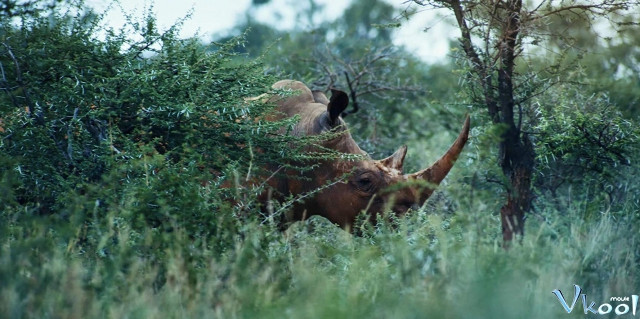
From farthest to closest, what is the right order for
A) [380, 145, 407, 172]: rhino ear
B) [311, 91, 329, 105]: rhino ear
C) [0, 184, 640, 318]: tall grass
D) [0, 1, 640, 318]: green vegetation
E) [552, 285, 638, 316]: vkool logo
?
[311, 91, 329, 105]: rhino ear
[380, 145, 407, 172]: rhino ear
[552, 285, 638, 316]: vkool logo
[0, 1, 640, 318]: green vegetation
[0, 184, 640, 318]: tall grass

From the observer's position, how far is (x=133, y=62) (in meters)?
7.86

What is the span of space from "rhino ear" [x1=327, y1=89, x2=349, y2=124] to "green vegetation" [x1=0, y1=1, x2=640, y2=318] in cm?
46

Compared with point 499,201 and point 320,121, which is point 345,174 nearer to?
point 320,121

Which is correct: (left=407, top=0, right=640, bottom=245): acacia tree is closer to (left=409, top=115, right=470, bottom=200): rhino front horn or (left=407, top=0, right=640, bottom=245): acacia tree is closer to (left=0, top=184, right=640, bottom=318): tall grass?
(left=409, top=115, right=470, bottom=200): rhino front horn

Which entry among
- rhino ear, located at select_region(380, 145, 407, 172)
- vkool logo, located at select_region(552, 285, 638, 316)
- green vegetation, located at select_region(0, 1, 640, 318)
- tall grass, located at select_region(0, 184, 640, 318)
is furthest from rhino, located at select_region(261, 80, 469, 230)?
vkool logo, located at select_region(552, 285, 638, 316)

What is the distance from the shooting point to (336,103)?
8.28 metres

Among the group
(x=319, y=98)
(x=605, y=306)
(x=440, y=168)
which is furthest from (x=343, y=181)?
(x=605, y=306)

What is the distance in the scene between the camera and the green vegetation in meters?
5.06

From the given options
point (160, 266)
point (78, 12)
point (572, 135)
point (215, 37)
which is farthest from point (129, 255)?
point (215, 37)

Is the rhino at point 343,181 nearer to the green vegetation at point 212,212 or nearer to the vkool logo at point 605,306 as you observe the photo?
the green vegetation at point 212,212

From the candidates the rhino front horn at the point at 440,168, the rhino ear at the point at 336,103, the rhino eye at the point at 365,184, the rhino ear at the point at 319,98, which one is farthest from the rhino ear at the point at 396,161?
the rhino ear at the point at 319,98

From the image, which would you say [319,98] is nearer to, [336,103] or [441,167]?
[336,103]

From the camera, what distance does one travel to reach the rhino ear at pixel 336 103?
27.0 feet

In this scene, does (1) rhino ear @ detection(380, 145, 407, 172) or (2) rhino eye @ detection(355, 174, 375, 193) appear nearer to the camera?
(2) rhino eye @ detection(355, 174, 375, 193)
